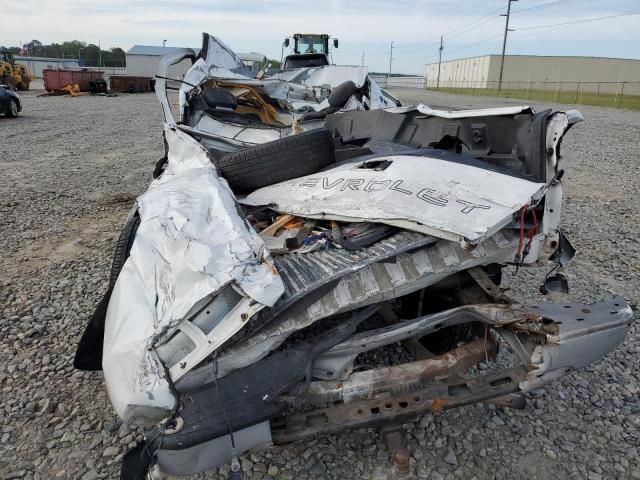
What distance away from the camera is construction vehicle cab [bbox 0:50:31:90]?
2577 cm

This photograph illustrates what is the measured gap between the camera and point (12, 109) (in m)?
14.8

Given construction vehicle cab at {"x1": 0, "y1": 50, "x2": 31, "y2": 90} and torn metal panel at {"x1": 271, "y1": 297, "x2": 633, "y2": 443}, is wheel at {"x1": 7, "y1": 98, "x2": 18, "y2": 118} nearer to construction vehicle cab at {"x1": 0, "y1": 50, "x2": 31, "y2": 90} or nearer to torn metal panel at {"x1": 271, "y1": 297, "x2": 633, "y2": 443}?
construction vehicle cab at {"x1": 0, "y1": 50, "x2": 31, "y2": 90}

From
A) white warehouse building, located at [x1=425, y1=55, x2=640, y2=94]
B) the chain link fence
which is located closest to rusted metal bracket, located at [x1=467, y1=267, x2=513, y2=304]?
the chain link fence

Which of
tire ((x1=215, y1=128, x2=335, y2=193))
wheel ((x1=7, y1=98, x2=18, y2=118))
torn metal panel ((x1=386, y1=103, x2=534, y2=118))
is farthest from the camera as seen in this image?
wheel ((x1=7, y1=98, x2=18, y2=118))

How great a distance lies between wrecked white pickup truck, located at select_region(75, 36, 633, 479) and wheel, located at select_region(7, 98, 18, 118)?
14789 millimetres

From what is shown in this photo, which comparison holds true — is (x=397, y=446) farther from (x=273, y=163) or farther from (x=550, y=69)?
(x=550, y=69)

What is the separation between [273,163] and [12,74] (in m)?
29.9

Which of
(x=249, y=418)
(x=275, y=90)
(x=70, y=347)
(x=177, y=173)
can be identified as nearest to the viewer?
(x=249, y=418)

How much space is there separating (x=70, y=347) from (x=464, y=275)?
2.38 meters

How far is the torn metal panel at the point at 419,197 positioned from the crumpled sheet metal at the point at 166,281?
1.57 ft

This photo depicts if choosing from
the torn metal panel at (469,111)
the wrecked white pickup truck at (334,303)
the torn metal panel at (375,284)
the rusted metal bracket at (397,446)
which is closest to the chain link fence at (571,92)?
the torn metal panel at (469,111)

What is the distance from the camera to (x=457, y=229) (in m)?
2.05

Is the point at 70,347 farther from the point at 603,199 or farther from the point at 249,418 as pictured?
the point at 603,199

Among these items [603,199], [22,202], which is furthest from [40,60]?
[603,199]
